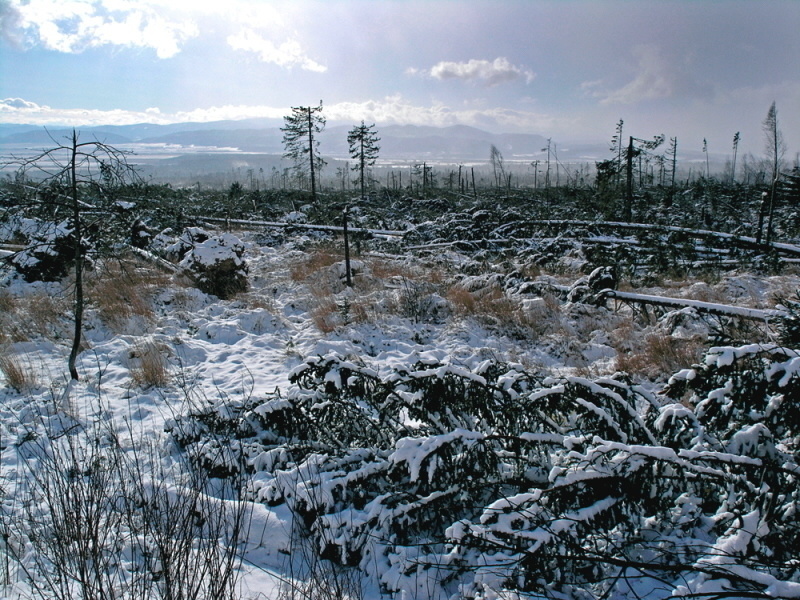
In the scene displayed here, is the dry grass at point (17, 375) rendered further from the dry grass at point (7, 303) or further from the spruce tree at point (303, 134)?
the spruce tree at point (303, 134)

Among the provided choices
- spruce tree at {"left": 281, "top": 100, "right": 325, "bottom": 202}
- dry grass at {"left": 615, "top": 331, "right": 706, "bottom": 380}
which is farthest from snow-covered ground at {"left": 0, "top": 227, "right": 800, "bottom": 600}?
spruce tree at {"left": 281, "top": 100, "right": 325, "bottom": 202}

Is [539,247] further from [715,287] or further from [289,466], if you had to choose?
[289,466]

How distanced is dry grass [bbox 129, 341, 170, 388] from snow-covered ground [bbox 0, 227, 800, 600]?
0.03 meters

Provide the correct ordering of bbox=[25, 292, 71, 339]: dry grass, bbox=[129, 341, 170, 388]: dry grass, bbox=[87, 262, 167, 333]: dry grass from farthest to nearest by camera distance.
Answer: bbox=[87, 262, 167, 333]: dry grass < bbox=[25, 292, 71, 339]: dry grass < bbox=[129, 341, 170, 388]: dry grass

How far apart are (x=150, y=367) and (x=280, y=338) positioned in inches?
84.2

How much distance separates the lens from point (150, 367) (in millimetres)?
5328

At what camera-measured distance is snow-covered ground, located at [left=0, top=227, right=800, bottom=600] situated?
4.45 metres

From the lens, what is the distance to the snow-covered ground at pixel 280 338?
4.45m

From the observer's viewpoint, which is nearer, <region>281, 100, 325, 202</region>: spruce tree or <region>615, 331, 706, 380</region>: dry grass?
<region>615, 331, 706, 380</region>: dry grass

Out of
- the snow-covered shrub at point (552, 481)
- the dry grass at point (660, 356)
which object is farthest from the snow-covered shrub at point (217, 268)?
the dry grass at point (660, 356)

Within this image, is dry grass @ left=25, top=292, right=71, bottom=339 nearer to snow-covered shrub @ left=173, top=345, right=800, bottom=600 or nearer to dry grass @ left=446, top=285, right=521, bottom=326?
snow-covered shrub @ left=173, top=345, right=800, bottom=600

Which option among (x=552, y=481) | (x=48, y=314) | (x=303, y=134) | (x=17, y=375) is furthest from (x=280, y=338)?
(x=303, y=134)

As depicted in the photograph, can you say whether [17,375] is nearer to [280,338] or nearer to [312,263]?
[280,338]

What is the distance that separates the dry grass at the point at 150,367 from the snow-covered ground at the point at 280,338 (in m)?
0.03
